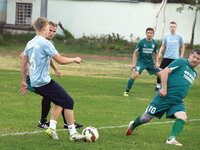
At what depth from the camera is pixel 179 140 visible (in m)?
10.2

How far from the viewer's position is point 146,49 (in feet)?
59.5

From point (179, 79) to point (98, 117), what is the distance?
3.06 meters

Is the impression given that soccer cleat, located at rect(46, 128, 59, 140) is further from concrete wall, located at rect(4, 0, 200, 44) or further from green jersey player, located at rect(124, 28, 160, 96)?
concrete wall, located at rect(4, 0, 200, 44)

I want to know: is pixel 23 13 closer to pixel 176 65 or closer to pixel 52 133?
pixel 176 65

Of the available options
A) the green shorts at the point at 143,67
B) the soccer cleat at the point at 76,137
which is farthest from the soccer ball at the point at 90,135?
the green shorts at the point at 143,67

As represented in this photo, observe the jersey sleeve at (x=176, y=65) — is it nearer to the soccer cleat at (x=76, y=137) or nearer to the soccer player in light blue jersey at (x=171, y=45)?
the soccer cleat at (x=76, y=137)

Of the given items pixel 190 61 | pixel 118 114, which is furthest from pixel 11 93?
pixel 190 61

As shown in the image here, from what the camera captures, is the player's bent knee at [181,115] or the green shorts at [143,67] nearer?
the player's bent knee at [181,115]

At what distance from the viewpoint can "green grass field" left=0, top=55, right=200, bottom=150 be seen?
368 inches

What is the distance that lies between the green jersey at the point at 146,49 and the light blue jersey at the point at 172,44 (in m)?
1.53

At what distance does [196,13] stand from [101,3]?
314 inches

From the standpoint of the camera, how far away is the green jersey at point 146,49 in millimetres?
18094

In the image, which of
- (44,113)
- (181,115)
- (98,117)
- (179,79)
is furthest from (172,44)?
(181,115)

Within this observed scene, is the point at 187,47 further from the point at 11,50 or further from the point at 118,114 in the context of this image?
the point at 118,114
